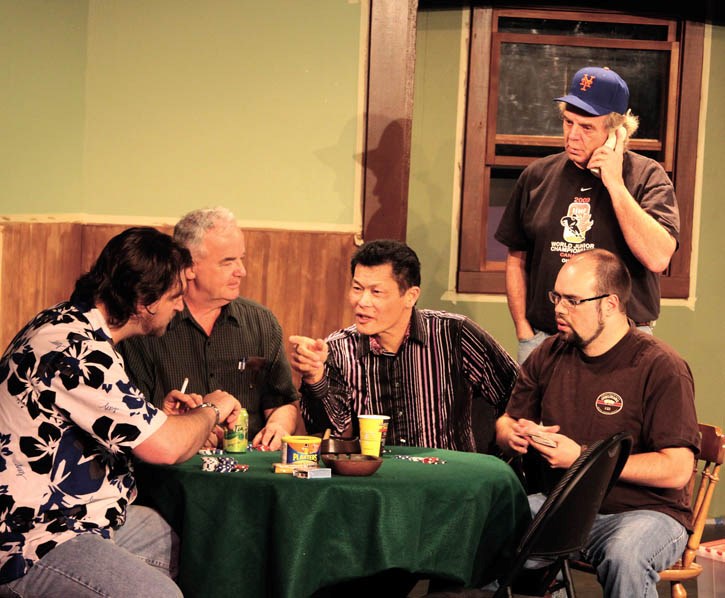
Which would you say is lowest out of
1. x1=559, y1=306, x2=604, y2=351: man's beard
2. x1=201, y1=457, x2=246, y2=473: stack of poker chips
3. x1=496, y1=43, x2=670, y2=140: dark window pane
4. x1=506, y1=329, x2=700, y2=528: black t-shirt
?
x1=201, y1=457, x2=246, y2=473: stack of poker chips

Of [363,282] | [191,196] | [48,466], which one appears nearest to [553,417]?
[363,282]

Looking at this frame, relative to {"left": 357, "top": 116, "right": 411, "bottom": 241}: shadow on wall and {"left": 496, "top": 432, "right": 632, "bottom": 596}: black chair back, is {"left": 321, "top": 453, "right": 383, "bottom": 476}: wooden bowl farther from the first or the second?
{"left": 357, "top": 116, "right": 411, "bottom": 241}: shadow on wall

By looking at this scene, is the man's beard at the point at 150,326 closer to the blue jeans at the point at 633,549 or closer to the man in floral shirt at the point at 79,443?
the man in floral shirt at the point at 79,443

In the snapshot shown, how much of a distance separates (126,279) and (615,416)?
1.55 m

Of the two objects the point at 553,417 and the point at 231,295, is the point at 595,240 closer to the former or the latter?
the point at 553,417

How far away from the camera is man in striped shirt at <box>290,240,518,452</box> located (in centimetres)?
372

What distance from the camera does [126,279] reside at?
9.09 ft

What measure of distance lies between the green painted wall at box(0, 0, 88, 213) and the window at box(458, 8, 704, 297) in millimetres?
2099

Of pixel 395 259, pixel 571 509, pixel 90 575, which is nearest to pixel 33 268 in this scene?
pixel 395 259

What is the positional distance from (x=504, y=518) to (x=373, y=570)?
424mm

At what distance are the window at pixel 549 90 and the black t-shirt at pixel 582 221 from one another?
4.52 ft

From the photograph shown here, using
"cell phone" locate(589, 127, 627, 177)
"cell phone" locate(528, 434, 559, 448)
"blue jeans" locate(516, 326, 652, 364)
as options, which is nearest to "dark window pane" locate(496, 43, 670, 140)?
"cell phone" locate(589, 127, 627, 177)

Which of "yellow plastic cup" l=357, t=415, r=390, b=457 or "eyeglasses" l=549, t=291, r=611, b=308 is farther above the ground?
"eyeglasses" l=549, t=291, r=611, b=308

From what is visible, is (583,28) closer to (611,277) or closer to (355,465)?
(611,277)
